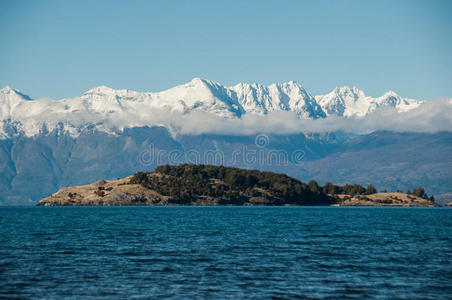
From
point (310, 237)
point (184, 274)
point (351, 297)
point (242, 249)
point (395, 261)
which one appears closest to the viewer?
point (351, 297)

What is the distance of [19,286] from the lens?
6275cm

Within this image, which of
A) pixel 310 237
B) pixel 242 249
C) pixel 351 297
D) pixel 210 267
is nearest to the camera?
pixel 351 297

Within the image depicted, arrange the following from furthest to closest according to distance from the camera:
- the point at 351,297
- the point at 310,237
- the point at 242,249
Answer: the point at 310,237 < the point at 242,249 < the point at 351,297

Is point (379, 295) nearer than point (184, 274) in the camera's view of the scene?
Yes

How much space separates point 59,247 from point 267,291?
50.1 m

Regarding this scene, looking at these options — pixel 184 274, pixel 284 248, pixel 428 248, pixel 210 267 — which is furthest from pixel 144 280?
pixel 428 248

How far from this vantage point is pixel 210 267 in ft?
250

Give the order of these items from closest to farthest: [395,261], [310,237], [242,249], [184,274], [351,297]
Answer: [351,297], [184,274], [395,261], [242,249], [310,237]

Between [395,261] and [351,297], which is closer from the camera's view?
[351,297]

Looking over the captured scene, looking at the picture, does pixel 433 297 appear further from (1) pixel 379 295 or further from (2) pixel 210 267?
(2) pixel 210 267

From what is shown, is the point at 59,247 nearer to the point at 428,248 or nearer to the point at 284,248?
the point at 284,248

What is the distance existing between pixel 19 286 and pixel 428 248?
7109 cm

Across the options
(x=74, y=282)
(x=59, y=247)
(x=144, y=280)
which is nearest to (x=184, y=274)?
(x=144, y=280)

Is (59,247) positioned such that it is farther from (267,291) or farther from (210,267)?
Answer: (267,291)
